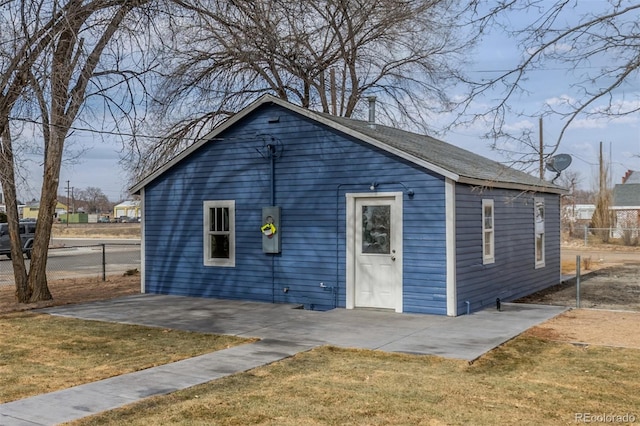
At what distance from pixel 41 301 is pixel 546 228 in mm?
12185

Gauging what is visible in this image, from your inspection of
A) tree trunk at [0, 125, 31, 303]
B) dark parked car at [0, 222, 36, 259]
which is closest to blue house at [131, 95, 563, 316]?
tree trunk at [0, 125, 31, 303]

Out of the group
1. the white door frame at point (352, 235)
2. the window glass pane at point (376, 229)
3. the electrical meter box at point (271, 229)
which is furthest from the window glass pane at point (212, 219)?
the window glass pane at point (376, 229)

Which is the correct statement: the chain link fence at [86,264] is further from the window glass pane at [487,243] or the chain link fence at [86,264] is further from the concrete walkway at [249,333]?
the window glass pane at [487,243]

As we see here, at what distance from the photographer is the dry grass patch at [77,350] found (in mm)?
6535

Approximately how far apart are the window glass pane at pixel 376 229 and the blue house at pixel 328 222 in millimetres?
23

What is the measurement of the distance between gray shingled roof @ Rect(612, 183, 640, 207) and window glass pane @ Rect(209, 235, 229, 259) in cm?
4294

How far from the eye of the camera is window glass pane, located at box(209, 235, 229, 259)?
13.0 metres

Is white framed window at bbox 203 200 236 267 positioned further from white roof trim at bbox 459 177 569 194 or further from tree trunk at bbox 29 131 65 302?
white roof trim at bbox 459 177 569 194

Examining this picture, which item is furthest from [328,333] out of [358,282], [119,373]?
[119,373]

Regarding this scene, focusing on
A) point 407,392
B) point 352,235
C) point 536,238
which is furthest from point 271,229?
point 536,238

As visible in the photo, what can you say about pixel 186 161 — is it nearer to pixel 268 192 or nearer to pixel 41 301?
pixel 268 192

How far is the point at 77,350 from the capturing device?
806 centimetres

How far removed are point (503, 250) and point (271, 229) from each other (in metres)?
4.86

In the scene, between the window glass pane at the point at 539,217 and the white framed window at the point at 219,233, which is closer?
the white framed window at the point at 219,233
